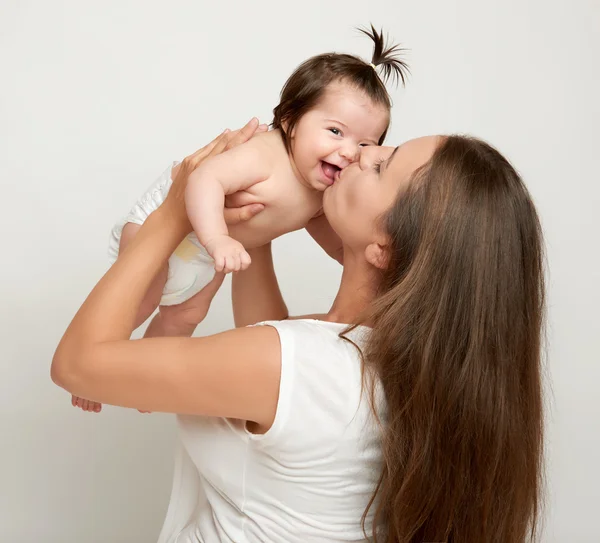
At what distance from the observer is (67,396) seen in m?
2.83

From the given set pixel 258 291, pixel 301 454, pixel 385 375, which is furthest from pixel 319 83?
pixel 301 454

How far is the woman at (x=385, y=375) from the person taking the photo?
4.99 feet

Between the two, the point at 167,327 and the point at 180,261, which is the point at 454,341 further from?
the point at 167,327

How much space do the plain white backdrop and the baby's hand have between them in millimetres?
1299

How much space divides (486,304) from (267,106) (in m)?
1.60

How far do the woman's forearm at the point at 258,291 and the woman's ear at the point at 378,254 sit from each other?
596mm

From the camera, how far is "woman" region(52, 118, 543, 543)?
1.52 m

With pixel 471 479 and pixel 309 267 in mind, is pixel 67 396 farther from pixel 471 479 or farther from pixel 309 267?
pixel 471 479

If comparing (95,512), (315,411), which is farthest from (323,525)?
(95,512)

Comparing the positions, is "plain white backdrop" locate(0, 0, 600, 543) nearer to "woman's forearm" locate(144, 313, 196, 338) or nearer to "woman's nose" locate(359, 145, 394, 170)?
"woman's forearm" locate(144, 313, 196, 338)

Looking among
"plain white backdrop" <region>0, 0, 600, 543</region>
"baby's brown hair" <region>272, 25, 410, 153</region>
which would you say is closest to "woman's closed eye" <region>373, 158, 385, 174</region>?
"baby's brown hair" <region>272, 25, 410, 153</region>

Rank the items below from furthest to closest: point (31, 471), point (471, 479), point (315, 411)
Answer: point (31, 471), point (471, 479), point (315, 411)

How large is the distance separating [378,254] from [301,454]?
0.43m

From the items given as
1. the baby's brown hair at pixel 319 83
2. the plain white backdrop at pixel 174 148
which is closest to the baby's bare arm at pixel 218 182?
the baby's brown hair at pixel 319 83
